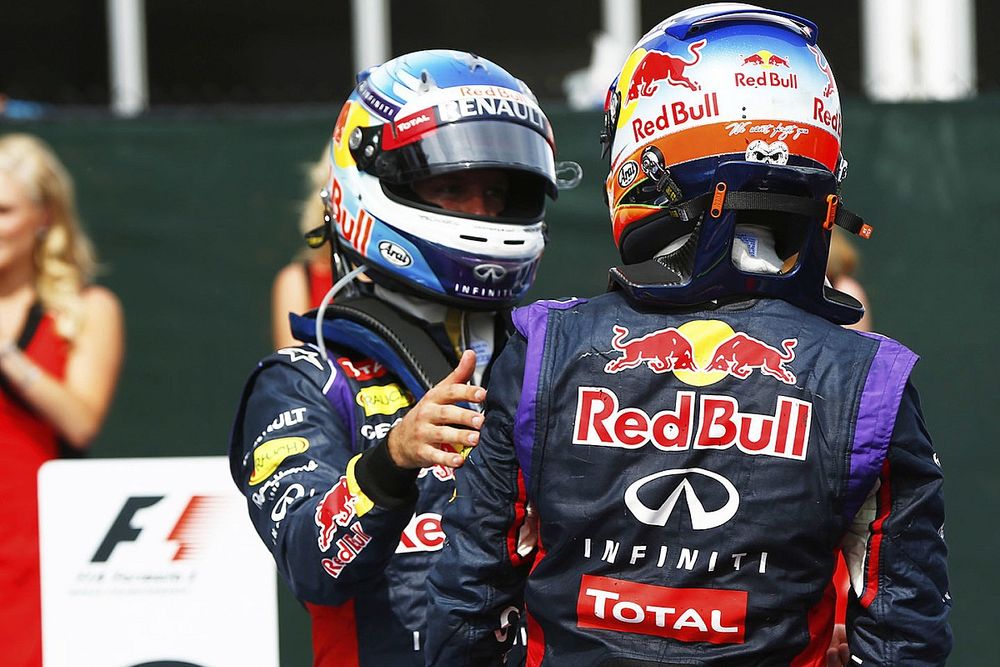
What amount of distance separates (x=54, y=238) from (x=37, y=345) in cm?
42

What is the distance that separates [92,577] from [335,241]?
1.34 metres

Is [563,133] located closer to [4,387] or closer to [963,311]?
[963,311]

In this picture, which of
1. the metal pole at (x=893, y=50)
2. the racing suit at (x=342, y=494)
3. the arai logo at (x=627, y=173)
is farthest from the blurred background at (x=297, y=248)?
the arai logo at (x=627, y=173)

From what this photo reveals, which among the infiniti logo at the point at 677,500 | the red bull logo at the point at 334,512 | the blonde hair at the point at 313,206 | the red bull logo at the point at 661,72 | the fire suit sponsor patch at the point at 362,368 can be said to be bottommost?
the blonde hair at the point at 313,206

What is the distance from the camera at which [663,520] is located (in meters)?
1.79

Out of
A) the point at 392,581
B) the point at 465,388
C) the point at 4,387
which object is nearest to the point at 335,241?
the point at 392,581

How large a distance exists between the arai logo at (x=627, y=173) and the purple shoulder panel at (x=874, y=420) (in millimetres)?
438

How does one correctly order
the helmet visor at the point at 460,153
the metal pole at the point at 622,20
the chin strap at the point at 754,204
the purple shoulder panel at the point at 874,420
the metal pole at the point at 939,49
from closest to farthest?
the purple shoulder panel at the point at 874,420
the chin strap at the point at 754,204
the helmet visor at the point at 460,153
the metal pole at the point at 939,49
the metal pole at the point at 622,20

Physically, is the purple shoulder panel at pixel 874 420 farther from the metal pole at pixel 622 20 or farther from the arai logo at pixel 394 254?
the metal pole at pixel 622 20

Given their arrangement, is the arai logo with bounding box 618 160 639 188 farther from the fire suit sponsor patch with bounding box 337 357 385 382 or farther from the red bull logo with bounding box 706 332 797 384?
the fire suit sponsor patch with bounding box 337 357 385 382

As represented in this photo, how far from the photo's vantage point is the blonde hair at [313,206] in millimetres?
4621

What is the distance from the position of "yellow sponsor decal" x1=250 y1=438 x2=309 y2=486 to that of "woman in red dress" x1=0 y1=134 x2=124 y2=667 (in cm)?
217

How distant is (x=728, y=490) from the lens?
69.9 inches

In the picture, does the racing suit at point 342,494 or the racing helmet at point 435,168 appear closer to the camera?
the racing suit at point 342,494
